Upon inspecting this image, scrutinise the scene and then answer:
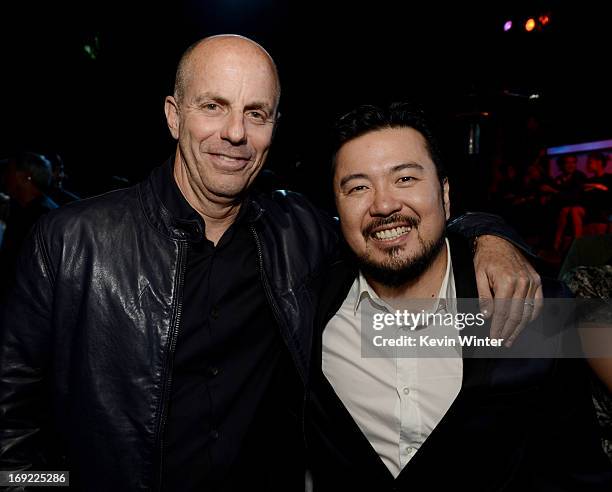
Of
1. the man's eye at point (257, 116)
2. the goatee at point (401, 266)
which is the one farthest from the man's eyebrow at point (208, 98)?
the goatee at point (401, 266)

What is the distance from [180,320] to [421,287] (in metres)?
0.93

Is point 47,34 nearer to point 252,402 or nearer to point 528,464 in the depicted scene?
point 252,402

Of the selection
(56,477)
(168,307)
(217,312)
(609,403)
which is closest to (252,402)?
(217,312)

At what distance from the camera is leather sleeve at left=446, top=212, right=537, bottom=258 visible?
168 cm

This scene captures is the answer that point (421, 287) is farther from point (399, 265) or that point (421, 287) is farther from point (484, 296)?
point (484, 296)

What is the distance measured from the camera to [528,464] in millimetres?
1456

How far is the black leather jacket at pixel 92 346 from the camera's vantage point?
140 cm

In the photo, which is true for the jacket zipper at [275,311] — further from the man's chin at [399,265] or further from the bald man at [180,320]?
the man's chin at [399,265]

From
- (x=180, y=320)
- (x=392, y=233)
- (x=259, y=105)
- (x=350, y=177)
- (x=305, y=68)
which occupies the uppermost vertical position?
(x=305, y=68)

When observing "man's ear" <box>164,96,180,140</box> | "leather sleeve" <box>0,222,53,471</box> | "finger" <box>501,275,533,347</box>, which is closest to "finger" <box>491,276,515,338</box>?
"finger" <box>501,275,533,347</box>

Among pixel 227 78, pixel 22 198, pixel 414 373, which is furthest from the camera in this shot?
pixel 22 198

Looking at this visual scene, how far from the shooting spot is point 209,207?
1664 mm

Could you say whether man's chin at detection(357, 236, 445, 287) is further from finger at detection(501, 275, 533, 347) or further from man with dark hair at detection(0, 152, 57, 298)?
man with dark hair at detection(0, 152, 57, 298)

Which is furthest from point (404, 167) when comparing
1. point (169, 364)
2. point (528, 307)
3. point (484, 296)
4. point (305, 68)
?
point (305, 68)
